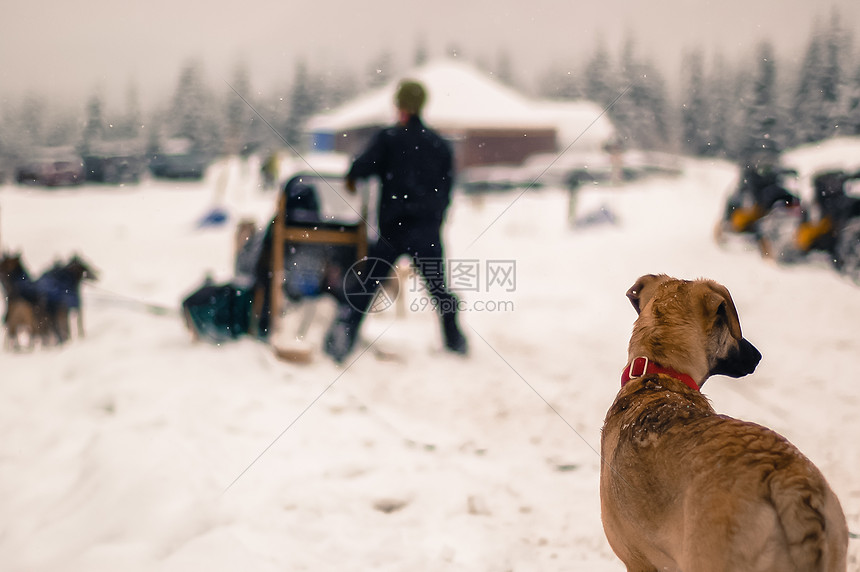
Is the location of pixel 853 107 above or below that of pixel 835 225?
above

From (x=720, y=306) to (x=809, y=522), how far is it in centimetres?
82

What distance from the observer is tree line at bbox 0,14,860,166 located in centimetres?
709

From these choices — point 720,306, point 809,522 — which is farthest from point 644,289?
point 809,522

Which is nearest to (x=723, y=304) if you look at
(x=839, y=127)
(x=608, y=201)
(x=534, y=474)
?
(x=534, y=474)

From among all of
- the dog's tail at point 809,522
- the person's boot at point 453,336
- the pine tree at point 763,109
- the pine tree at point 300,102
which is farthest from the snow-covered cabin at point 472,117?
the dog's tail at point 809,522

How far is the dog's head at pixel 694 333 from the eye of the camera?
1.90m

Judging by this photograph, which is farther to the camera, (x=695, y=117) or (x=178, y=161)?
(x=178, y=161)

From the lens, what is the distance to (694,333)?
1.92 metres

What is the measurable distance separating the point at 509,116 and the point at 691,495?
880cm

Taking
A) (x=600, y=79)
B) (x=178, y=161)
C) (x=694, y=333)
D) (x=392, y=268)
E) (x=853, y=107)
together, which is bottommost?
(x=178, y=161)

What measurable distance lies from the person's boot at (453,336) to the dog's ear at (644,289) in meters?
2.63

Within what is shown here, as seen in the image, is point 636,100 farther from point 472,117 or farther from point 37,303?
point 37,303

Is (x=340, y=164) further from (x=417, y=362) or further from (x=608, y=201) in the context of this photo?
(x=608, y=201)

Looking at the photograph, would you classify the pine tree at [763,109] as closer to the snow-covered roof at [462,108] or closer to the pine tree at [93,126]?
the snow-covered roof at [462,108]
